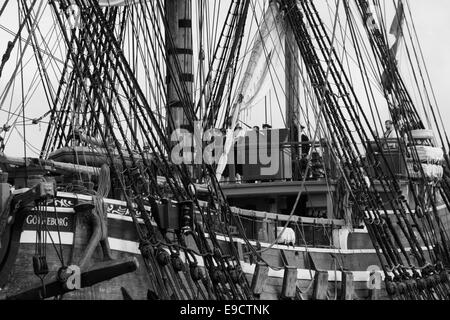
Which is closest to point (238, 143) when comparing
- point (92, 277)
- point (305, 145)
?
point (305, 145)

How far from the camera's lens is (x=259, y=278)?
31.2m

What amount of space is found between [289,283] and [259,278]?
1715 mm

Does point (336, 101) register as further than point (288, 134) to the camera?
No

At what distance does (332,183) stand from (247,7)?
7233 millimetres

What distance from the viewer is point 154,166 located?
96.8 ft

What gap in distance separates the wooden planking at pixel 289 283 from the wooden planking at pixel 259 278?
1.06 meters

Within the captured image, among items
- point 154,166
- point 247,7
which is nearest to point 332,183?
point 247,7

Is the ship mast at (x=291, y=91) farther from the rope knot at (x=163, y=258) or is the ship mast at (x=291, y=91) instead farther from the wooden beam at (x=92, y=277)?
the wooden beam at (x=92, y=277)

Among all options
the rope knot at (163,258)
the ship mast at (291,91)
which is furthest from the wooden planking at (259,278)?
the ship mast at (291,91)

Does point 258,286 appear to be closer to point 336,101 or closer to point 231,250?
point 231,250

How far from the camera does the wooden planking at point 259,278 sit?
31.0m

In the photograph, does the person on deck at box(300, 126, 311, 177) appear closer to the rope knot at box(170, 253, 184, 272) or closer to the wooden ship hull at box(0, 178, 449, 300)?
the wooden ship hull at box(0, 178, 449, 300)
